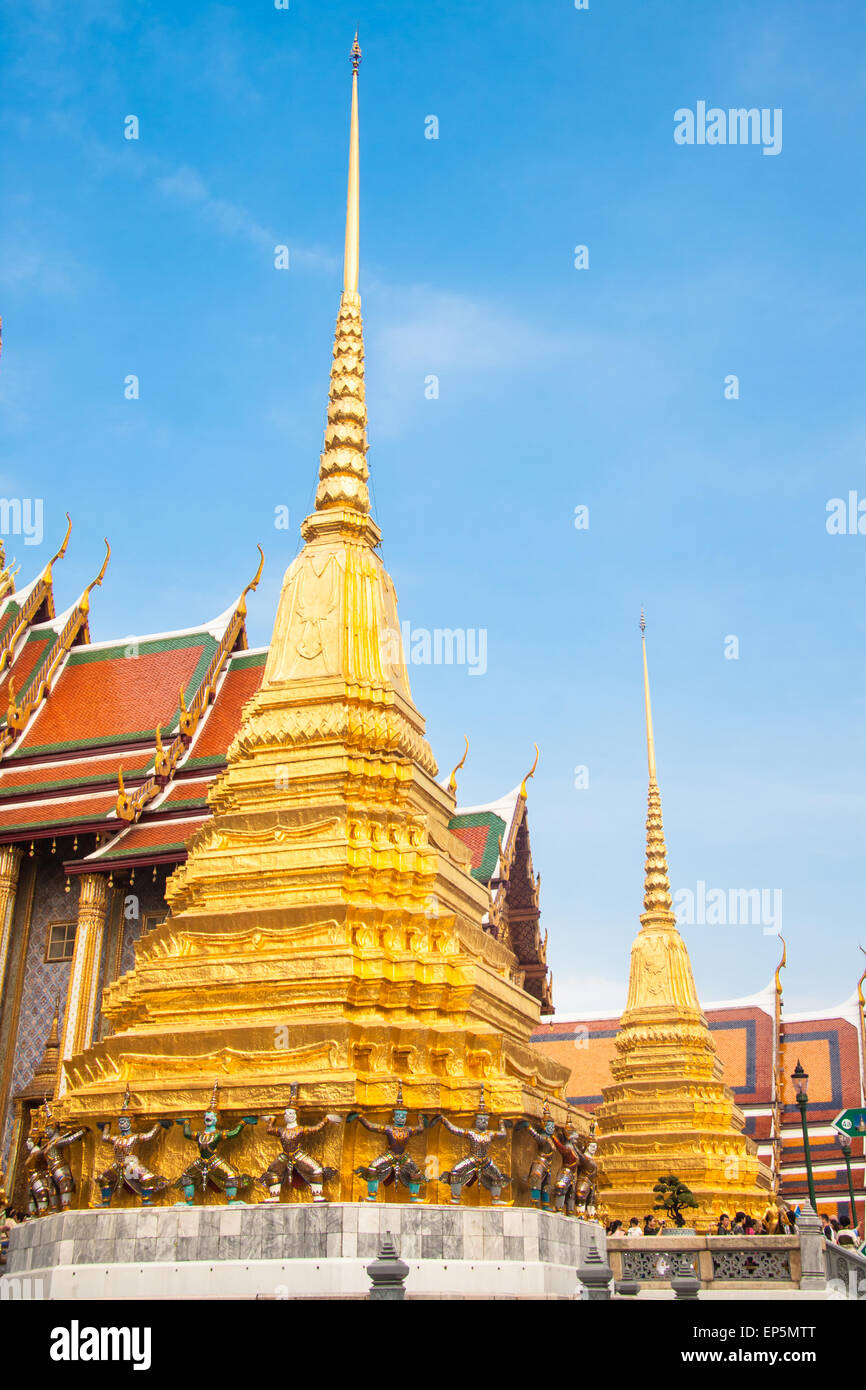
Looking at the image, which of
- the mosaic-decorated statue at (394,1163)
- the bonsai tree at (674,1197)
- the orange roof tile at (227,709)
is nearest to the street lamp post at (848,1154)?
the bonsai tree at (674,1197)

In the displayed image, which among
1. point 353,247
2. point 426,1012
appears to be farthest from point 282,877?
point 353,247

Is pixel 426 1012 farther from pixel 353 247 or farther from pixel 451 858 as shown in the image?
pixel 353 247

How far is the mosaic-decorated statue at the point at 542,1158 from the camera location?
50.4 feet

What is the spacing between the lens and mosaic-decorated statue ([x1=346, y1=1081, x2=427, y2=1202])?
14.0 metres

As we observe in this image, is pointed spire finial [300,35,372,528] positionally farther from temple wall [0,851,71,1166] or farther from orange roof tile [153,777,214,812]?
temple wall [0,851,71,1166]

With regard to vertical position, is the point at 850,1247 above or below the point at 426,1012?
below

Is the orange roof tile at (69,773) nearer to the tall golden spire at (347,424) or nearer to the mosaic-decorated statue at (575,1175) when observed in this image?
the tall golden spire at (347,424)

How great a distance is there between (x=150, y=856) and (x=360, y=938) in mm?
10183

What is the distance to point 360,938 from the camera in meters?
15.8

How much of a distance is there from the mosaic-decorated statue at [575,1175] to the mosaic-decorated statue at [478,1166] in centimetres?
162

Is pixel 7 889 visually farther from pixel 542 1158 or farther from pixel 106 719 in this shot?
pixel 542 1158

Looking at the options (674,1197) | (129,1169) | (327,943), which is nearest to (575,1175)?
(327,943)

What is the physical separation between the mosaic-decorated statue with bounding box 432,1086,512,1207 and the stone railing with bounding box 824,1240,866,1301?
187 inches
